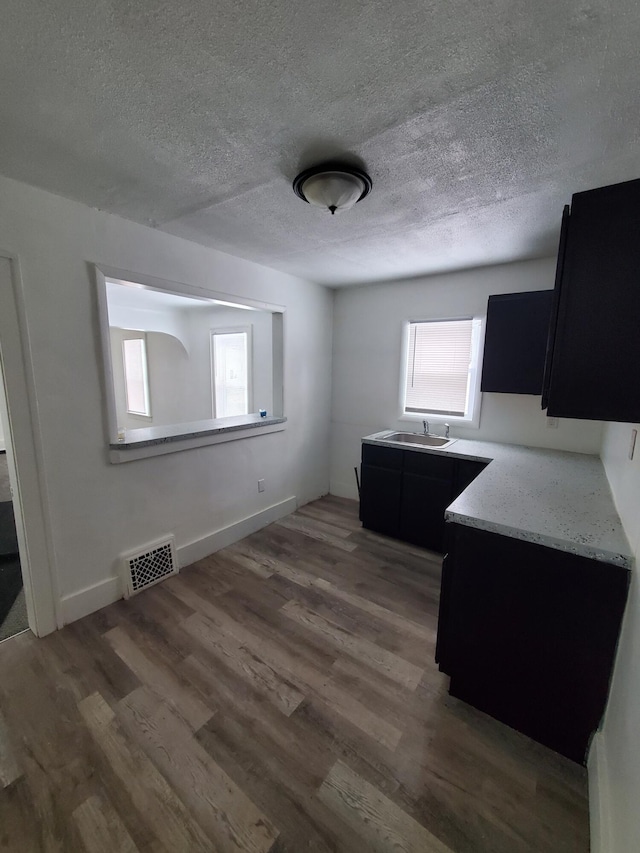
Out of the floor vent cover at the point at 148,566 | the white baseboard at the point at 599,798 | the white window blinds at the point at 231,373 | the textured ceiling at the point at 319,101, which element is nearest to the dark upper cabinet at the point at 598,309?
the textured ceiling at the point at 319,101

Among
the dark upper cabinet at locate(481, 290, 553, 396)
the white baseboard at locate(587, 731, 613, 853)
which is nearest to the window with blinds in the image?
the dark upper cabinet at locate(481, 290, 553, 396)

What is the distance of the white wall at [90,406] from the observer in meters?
1.81

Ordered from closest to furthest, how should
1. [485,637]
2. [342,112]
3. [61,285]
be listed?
[342,112]
[485,637]
[61,285]

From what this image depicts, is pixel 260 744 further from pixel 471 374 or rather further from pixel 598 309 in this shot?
pixel 471 374

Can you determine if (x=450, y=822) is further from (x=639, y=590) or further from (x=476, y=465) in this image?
(x=476, y=465)

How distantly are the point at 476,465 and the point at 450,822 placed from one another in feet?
6.47

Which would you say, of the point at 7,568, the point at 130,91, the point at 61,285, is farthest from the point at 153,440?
the point at 130,91

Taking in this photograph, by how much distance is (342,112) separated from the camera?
117cm

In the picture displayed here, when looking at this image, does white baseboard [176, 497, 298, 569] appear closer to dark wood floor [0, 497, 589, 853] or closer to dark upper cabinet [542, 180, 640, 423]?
dark wood floor [0, 497, 589, 853]

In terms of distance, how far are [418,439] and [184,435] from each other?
222 cm

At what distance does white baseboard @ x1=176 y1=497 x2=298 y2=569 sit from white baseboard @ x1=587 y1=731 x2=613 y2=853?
2.52 meters

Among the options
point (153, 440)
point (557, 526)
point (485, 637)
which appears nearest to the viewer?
point (557, 526)

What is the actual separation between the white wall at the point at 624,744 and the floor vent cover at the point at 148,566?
2.50 metres

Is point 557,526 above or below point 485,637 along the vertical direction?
above
